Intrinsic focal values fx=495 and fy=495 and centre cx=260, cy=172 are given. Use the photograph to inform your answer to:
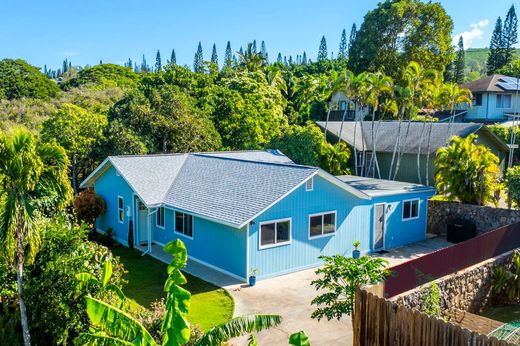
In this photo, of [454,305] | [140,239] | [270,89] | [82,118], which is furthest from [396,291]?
[270,89]

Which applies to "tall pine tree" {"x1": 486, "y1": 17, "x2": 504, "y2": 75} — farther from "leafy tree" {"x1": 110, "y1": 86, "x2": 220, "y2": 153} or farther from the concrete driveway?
the concrete driveway

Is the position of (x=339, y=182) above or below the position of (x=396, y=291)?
above

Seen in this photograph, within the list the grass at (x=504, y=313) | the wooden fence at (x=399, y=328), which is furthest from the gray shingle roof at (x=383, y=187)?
the wooden fence at (x=399, y=328)

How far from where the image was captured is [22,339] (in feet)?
39.4

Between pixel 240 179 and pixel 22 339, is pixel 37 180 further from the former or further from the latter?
pixel 240 179

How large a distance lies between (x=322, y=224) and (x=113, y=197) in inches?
436

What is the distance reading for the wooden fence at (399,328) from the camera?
9266mm

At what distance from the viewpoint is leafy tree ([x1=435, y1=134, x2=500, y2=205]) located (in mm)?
24922

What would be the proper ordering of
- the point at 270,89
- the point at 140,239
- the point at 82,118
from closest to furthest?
the point at 140,239
the point at 82,118
the point at 270,89

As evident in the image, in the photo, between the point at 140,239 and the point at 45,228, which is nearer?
the point at 45,228

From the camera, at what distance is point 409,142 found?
3644 centimetres

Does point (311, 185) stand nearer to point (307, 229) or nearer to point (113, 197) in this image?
point (307, 229)

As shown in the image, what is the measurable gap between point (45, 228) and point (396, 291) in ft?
29.0

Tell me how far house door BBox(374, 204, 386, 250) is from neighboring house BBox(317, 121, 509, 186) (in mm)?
12040
